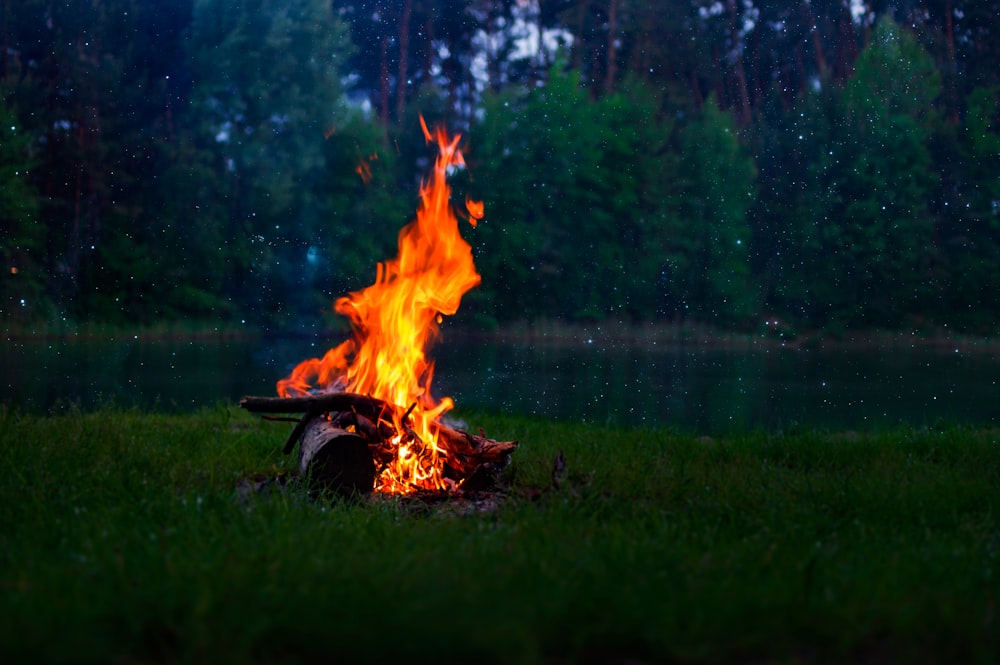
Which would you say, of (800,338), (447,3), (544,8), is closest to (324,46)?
(447,3)

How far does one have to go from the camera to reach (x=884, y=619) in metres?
3.32

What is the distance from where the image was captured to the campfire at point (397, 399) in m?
6.79

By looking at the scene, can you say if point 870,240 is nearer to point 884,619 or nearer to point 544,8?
point 544,8

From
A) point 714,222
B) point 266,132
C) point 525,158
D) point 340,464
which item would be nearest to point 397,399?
point 340,464

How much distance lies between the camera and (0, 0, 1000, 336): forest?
29562 mm

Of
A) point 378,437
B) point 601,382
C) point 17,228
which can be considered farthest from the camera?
point 17,228

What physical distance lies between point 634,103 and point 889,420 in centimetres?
2483

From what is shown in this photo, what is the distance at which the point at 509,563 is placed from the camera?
4.02m

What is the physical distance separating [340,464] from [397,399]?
3.79 feet

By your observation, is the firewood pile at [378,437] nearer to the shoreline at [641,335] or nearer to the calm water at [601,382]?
the calm water at [601,382]

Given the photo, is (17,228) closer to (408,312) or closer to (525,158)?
(525,158)

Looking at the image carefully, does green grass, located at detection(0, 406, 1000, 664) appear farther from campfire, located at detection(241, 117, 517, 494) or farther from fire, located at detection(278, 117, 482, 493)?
fire, located at detection(278, 117, 482, 493)

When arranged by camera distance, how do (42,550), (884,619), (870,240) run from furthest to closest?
1. (870,240)
2. (42,550)
3. (884,619)

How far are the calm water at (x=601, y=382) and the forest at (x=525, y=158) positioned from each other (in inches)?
244
